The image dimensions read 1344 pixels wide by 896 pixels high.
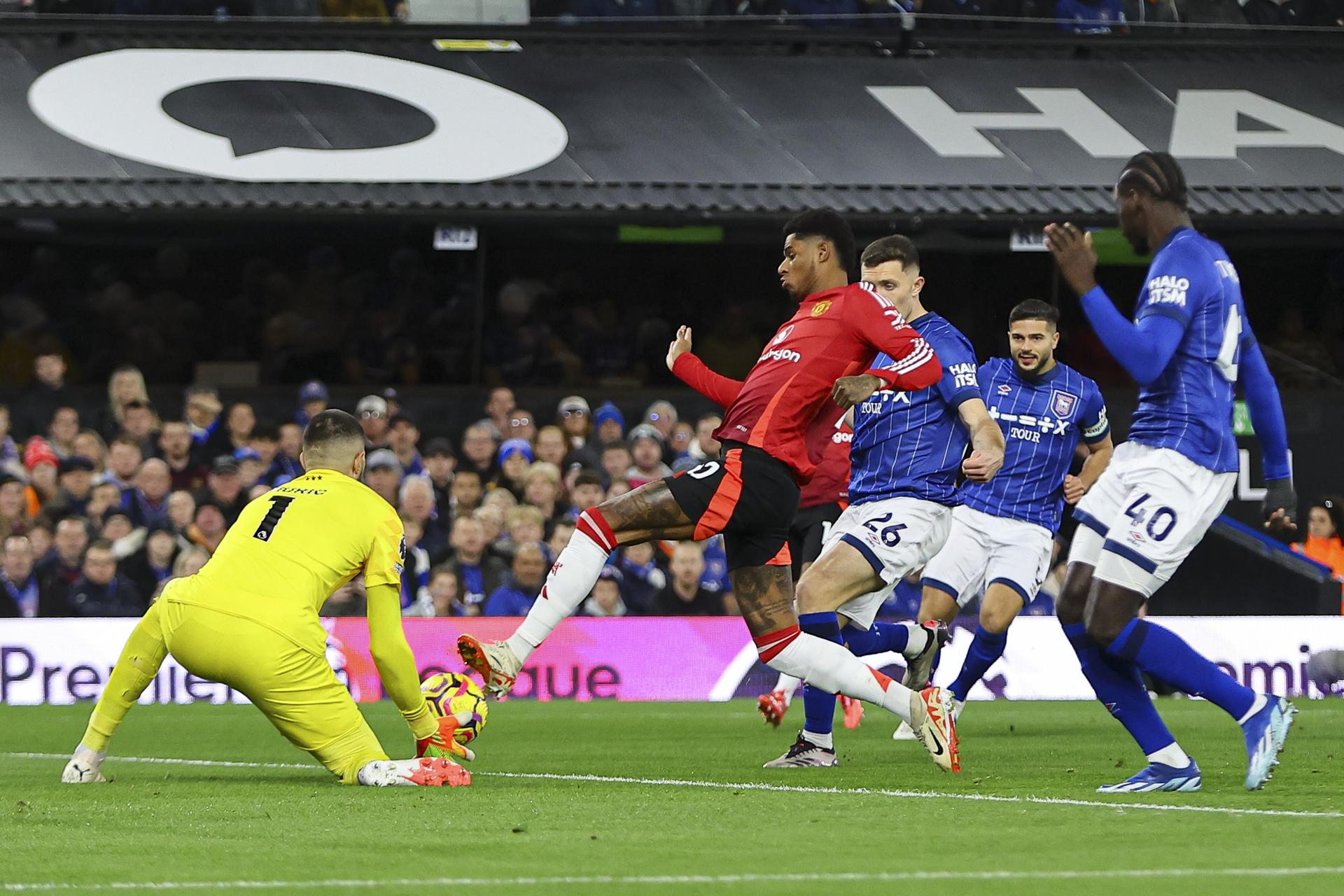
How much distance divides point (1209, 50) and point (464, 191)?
7336 mm

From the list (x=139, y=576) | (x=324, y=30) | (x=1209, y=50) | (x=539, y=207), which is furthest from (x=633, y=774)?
(x=1209, y=50)

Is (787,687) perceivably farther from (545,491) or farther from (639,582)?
(545,491)

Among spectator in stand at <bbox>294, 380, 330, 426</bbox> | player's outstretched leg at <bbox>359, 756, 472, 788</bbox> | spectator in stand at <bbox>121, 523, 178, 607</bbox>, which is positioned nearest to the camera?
player's outstretched leg at <bbox>359, 756, 472, 788</bbox>

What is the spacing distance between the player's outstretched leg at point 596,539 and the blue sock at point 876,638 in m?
2.15

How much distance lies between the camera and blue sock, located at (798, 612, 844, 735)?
8695 millimetres

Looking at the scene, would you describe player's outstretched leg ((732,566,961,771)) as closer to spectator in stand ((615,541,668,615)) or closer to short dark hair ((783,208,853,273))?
short dark hair ((783,208,853,273))

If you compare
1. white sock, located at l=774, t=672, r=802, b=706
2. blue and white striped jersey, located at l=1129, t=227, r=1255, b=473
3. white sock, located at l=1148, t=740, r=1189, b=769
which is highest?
blue and white striped jersey, located at l=1129, t=227, r=1255, b=473

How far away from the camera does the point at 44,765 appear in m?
8.91

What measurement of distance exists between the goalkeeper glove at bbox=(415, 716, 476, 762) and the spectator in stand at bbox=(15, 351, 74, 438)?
33.5 ft

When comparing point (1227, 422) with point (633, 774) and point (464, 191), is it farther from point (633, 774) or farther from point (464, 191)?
point (464, 191)

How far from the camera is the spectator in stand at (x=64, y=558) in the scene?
14750 mm

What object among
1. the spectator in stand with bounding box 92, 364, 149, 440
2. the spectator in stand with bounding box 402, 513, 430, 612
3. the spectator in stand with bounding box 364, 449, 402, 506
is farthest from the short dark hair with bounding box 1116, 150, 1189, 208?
the spectator in stand with bounding box 92, 364, 149, 440

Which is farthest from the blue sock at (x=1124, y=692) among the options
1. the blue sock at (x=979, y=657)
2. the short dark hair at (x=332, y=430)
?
the blue sock at (x=979, y=657)

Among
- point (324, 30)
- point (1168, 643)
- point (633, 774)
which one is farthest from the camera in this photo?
point (324, 30)
